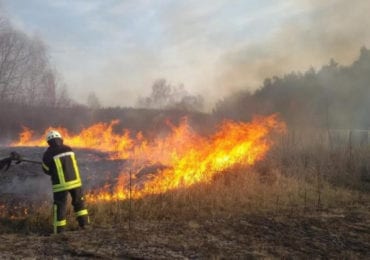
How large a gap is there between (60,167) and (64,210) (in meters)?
0.88

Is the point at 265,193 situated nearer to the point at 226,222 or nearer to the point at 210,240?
the point at 226,222

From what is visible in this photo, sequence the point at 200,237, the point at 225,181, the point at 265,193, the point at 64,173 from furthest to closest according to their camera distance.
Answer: the point at 225,181 < the point at 265,193 < the point at 64,173 < the point at 200,237

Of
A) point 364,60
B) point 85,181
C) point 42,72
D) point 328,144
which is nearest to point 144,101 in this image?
point 42,72

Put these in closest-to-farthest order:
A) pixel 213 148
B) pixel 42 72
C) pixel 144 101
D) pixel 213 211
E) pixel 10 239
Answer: pixel 10 239
pixel 213 211
pixel 213 148
pixel 42 72
pixel 144 101

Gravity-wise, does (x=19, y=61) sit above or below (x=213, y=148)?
above

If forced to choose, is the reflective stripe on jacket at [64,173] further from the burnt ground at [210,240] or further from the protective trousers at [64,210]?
the burnt ground at [210,240]

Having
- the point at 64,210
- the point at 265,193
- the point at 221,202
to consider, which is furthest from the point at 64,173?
the point at 265,193

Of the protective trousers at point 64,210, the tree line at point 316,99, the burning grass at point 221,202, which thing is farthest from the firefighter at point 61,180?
the tree line at point 316,99

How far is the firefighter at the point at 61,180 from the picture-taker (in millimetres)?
8328

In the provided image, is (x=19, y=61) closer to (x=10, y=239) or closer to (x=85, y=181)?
(x=85, y=181)

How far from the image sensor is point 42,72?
38.8m

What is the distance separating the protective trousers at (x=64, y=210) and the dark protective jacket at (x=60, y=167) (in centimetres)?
12

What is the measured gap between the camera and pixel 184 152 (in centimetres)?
1389

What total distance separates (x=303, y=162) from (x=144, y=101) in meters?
32.0
